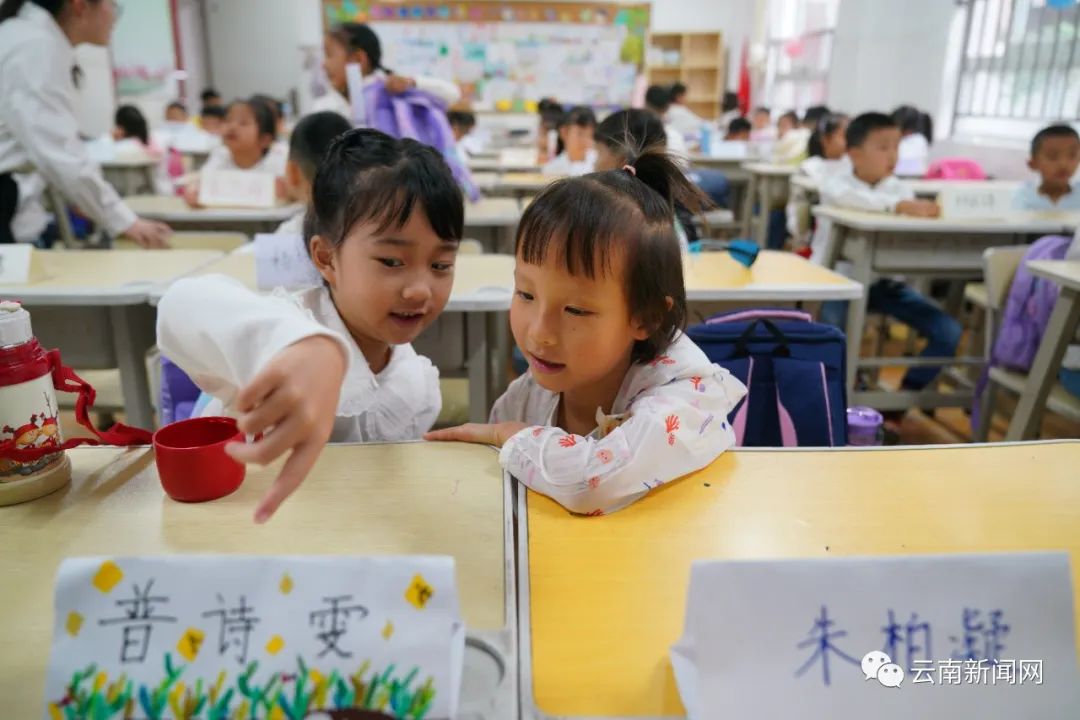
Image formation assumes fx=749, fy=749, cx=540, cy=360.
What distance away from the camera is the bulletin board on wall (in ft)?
30.6

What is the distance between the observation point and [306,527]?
72 centimetres

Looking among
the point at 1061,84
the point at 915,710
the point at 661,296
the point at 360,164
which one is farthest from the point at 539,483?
the point at 1061,84

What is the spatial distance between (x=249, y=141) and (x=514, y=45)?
21.3ft

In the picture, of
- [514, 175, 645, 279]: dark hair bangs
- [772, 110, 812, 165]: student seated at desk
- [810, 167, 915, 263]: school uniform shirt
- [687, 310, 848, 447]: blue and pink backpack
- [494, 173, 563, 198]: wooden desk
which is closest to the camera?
[514, 175, 645, 279]: dark hair bangs

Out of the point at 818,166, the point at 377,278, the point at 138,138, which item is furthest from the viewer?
the point at 138,138

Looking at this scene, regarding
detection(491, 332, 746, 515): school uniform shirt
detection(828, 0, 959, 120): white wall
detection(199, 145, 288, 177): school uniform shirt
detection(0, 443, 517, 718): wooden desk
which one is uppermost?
detection(828, 0, 959, 120): white wall

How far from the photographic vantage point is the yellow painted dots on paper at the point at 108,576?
0.48 m

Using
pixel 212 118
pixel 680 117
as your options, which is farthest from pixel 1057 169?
pixel 212 118

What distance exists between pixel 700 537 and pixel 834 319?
2.29 metres

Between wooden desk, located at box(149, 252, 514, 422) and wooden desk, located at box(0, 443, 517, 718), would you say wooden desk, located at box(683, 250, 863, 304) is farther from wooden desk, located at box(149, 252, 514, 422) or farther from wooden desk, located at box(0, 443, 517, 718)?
wooden desk, located at box(0, 443, 517, 718)

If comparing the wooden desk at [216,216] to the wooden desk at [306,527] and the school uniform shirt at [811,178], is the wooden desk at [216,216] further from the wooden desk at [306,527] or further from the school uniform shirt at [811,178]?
the school uniform shirt at [811,178]

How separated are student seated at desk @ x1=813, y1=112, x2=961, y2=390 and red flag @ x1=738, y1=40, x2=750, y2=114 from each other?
701 centimetres

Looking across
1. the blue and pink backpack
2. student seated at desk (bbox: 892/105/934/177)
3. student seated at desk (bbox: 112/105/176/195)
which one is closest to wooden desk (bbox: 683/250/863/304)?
the blue and pink backpack

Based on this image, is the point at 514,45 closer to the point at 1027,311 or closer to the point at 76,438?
the point at 1027,311
